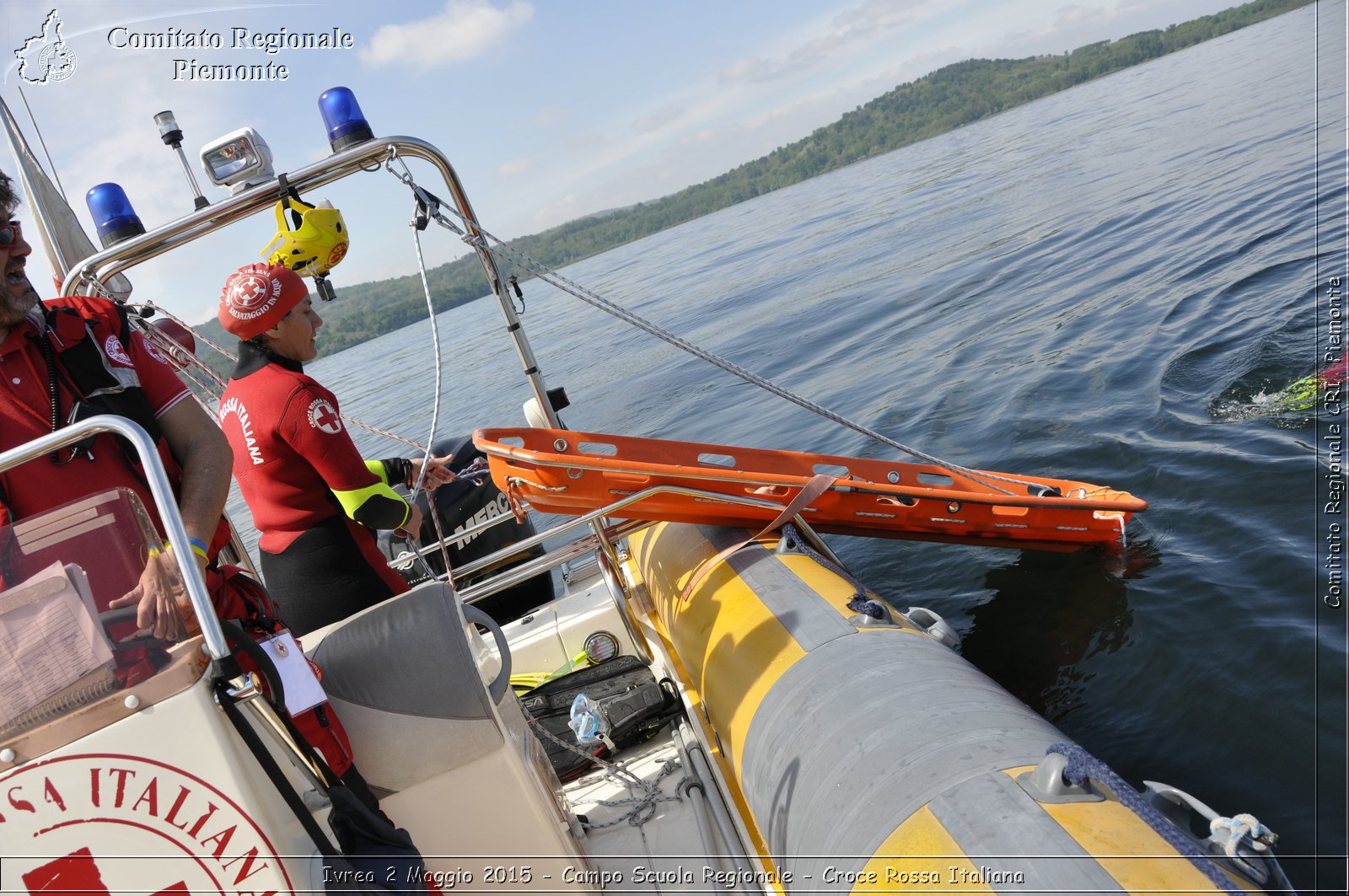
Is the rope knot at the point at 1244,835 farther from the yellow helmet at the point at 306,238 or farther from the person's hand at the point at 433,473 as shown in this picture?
the yellow helmet at the point at 306,238

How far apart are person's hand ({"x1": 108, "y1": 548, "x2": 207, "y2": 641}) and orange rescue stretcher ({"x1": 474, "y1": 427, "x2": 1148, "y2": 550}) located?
2.01m

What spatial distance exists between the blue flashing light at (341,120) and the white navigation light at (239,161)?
10.4 inches

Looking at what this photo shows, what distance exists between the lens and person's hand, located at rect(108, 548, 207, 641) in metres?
1.45

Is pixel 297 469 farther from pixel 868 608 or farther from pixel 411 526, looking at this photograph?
pixel 868 608

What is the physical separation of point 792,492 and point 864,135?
101088 millimetres

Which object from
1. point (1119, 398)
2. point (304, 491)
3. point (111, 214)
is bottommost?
point (1119, 398)

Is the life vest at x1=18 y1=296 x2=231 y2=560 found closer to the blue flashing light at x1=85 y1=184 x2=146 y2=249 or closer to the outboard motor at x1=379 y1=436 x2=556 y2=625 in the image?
the blue flashing light at x1=85 y1=184 x2=146 y2=249

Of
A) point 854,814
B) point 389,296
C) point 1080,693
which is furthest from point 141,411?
point 389,296

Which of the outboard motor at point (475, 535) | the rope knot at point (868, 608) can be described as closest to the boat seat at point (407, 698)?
the rope knot at point (868, 608)

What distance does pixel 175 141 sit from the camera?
3467 mm

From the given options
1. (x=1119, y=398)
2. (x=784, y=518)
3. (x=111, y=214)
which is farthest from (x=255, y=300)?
(x=1119, y=398)

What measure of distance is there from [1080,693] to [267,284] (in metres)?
3.55

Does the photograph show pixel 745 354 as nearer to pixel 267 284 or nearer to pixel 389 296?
pixel 267 284

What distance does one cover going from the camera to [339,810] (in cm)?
163
